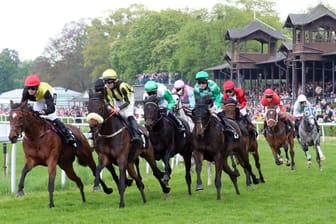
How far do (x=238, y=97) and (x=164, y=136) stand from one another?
108 inches

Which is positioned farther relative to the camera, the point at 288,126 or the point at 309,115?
the point at 309,115

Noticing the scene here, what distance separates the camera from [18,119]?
32.6 feet

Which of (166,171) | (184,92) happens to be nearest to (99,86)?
(166,171)

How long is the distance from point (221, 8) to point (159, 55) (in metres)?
7.97

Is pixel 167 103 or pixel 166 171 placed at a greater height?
pixel 167 103

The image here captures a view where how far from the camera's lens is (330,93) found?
132 ft

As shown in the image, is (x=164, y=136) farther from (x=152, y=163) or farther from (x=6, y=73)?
(x=6, y=73)

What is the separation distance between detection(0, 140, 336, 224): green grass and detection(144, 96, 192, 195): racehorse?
2.11 feet

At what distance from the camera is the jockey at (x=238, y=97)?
1348 cm

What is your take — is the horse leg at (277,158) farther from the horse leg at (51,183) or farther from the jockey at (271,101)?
the horse leg at (51,183)

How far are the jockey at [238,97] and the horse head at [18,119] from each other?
4.55 meters

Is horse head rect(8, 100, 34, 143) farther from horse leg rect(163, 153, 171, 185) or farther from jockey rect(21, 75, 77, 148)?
horse leg rect(163, 153, 171, 185)

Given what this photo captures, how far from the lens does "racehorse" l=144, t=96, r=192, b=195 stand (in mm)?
11094

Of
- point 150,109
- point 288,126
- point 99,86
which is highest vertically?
point 99,86
